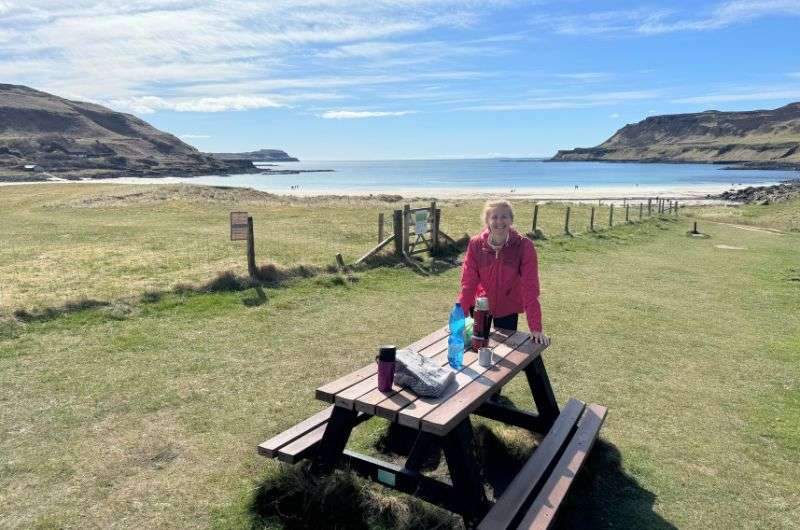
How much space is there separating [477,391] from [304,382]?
358cm

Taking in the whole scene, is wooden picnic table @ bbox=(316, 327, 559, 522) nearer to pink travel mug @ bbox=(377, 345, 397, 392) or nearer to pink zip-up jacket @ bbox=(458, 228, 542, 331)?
pink travel mug @ bbox=(377, 345, 397, 392)

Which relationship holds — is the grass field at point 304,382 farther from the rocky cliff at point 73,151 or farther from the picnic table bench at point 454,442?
the rocky cliff at point 73,151

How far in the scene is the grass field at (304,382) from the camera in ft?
14.8

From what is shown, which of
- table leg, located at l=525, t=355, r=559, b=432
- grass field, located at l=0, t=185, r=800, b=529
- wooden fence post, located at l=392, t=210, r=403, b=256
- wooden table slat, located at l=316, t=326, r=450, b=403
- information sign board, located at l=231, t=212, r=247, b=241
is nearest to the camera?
wooden table slat, located at l=316, t=326, r=450, b=403

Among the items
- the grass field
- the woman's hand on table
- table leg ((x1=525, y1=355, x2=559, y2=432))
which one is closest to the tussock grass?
the grass field

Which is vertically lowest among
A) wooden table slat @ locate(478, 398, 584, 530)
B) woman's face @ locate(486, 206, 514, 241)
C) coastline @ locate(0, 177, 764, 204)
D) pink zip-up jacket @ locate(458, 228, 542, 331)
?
coastline @ locate(0, 177, 764, 204)

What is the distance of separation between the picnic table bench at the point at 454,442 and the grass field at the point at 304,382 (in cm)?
28

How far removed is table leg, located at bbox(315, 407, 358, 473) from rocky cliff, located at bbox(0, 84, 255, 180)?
9193cm

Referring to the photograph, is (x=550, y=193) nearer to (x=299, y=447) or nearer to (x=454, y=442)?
(x=299, y=447)

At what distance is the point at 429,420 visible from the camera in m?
3.53

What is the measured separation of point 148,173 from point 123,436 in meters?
130

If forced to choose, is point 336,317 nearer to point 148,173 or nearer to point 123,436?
point 123,436

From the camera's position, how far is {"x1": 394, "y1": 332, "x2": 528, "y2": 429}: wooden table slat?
3.61 metres

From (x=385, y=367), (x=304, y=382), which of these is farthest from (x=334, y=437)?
(x=304, y=382)
